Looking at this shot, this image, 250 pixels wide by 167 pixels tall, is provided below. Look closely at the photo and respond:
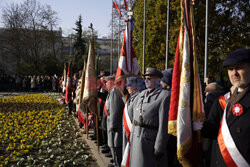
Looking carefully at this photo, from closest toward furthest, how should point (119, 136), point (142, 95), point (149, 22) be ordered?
point (142, 95) → point (119, 136) → point (149, 22)

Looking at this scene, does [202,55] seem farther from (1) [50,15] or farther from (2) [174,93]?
(1) [50,15]

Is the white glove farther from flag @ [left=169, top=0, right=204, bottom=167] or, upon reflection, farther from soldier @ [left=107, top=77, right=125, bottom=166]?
soldier @ [left=107, top=77, right=125, bottom=166]

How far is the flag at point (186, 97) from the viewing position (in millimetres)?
2877

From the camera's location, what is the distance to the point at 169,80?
4559 millimetres

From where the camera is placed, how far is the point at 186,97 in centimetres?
295

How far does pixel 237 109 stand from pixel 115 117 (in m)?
3.39

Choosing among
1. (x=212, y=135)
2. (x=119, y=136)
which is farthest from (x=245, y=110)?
(x=119, y=136)

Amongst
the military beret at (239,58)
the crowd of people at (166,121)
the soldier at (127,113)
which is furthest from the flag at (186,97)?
the soldier at (127,113)

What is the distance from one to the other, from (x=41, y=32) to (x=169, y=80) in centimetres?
3993

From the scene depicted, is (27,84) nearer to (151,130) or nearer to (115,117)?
(115,117)

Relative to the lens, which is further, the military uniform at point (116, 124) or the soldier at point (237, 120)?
the military uniform at point (116, 124)

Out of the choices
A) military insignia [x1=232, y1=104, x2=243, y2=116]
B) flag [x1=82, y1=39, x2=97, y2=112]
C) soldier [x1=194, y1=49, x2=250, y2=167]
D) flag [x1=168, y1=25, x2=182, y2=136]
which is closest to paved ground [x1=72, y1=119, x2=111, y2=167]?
flag [x1=82, y1=39, x2=97, y2=112]

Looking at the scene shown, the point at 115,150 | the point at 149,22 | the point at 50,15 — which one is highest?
the point at 50,15

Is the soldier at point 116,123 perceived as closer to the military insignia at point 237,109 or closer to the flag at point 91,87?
the flag at point 91,87
